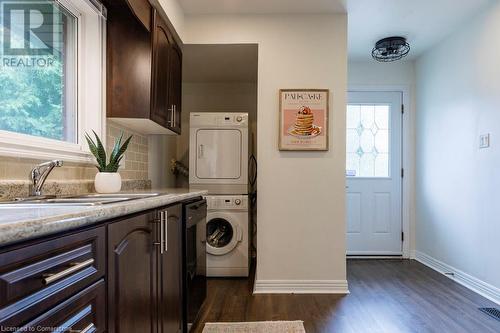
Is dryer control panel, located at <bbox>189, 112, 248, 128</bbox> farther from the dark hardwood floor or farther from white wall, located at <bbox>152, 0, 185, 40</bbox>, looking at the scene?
the dark hardwood floor

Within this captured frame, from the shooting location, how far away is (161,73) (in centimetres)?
227

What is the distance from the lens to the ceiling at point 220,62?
9.65 feet

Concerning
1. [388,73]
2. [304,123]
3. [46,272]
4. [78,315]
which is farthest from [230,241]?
[388,73]

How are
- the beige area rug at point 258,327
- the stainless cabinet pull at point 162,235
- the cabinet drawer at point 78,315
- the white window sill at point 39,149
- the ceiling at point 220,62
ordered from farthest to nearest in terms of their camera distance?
the ceiling at point 220,62
the beige area rug at point 258,327
the stainless cabinet pull at point 162,235
the white window sill at point 39,149
the cabinet drawer at point 78,315

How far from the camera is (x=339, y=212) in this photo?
2.74m

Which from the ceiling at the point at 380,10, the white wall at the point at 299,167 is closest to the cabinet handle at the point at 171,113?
the white wall at the point at 299,167

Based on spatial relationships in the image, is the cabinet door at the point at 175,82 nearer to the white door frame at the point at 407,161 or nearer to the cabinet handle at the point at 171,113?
the cabinet handle at the point at 171,113

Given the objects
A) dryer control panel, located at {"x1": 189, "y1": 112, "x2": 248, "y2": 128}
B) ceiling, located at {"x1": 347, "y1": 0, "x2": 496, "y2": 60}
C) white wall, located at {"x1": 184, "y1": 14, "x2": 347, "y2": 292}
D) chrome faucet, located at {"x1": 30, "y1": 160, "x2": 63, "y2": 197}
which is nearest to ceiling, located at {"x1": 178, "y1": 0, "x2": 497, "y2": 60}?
ceiling, located at {"x1": 347, "y1": 0, "x2": 496, "y2": 60}

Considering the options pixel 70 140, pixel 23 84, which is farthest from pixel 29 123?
pixel 70 140

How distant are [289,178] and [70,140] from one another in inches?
67.5

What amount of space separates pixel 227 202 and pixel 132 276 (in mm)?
2017

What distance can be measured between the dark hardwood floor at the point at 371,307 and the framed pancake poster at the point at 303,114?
4.26 ft

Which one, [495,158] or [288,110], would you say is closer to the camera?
[495,158]

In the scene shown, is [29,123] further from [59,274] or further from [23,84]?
[59,274]
